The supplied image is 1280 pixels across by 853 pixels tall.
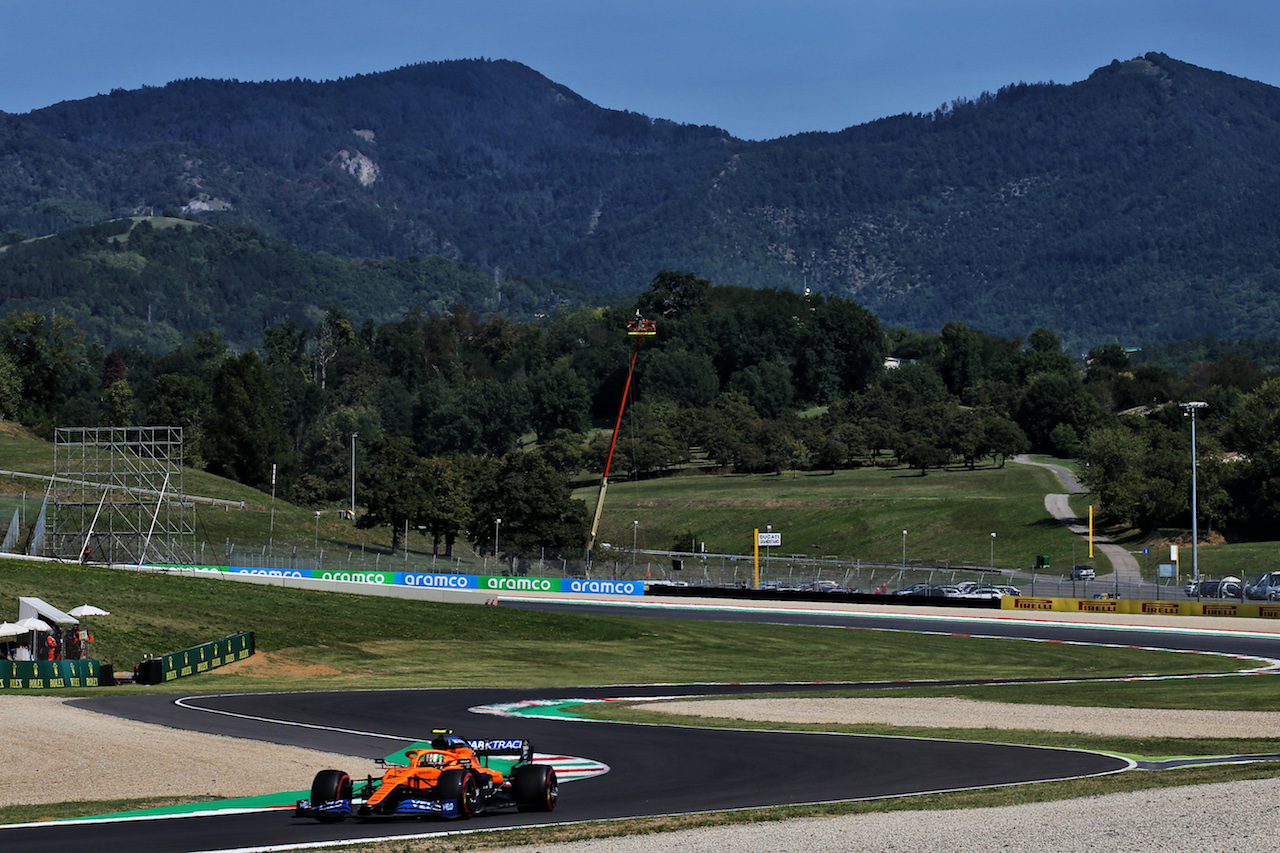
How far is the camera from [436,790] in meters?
16.8

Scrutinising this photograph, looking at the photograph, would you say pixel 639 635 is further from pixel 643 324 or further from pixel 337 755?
pixel 643 324

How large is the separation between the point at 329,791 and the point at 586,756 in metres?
7.02

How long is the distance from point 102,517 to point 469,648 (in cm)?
5682

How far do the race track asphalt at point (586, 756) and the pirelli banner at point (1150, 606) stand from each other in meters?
40.2

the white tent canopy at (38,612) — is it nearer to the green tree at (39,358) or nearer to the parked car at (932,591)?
the parked car at (932,591)

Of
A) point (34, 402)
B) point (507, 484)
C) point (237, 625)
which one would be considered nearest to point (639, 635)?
point (237, 625)

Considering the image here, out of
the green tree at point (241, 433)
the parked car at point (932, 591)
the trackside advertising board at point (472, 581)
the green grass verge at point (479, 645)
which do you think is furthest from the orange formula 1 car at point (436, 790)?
the green tree at point (241, 433)

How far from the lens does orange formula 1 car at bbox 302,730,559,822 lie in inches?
647

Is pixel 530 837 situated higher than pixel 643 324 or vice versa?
pixel 643 324

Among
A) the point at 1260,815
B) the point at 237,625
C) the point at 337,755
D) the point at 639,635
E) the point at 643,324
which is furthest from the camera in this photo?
the point at 643,324

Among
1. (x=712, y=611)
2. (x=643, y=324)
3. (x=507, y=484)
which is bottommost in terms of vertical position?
(x=712, y=611)

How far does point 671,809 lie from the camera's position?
1730 cm

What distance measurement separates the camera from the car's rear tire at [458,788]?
16.6 meters

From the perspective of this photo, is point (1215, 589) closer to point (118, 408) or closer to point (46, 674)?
point (46, 674)
